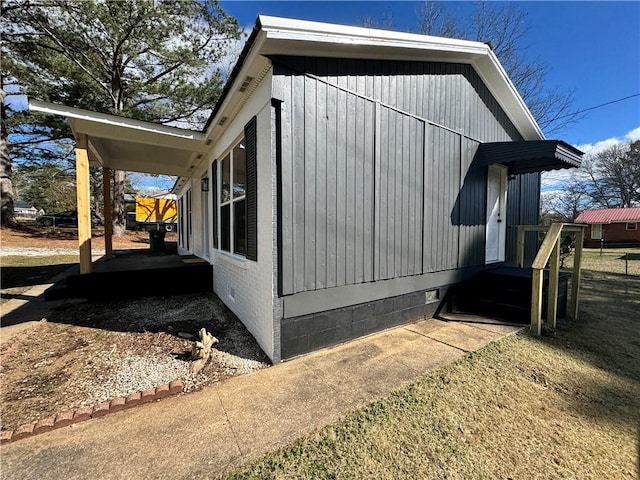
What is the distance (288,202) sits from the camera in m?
3.05

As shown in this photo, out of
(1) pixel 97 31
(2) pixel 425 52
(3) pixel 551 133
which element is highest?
(1) pixel 97 31

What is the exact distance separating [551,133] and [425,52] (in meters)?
14.2

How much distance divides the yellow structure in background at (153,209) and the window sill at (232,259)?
17.8 meters

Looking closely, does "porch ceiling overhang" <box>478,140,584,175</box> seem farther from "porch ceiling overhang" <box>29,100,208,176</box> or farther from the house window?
"porch ceiling overhang" <box>29,100,208,176</box>

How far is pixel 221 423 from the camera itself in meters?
2.17

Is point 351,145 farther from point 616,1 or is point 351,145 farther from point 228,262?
point 616,1

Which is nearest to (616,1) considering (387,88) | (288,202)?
(387,88)

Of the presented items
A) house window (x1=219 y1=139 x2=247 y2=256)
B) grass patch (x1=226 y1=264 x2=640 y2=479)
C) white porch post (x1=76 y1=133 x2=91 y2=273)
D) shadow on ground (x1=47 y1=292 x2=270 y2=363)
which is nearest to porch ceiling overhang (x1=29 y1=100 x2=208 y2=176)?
white porch post (x1=76 y1=133 x2=91 y2=273)

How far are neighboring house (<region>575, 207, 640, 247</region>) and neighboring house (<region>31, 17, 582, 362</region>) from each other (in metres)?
30.0

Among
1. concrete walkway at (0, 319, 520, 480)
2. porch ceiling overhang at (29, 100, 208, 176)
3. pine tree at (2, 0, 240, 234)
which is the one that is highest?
pine tree at (2, 0, 240, 234)

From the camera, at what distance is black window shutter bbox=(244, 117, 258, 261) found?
11.5 ft

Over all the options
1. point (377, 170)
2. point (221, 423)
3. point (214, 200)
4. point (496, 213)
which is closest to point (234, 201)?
point (214, 200)

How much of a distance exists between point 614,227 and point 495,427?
122 ft

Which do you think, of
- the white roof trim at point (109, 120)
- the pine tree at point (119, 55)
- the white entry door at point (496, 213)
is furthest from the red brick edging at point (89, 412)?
the pine tree at point (119, 55)
